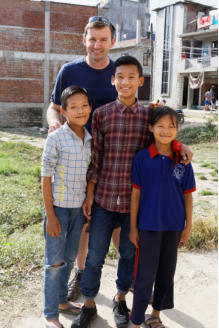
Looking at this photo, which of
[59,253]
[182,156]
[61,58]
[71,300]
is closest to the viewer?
[182,156]

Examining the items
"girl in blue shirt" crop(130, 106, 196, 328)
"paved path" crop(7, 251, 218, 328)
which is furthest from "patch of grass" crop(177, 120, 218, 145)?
"girl in blue shirt" crop(130, 106, 196, 328)

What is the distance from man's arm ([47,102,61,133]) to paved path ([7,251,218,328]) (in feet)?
4.61

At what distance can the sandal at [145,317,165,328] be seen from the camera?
233cm

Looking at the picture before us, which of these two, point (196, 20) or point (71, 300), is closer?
point (71, 300)

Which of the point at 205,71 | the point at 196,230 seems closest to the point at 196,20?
the point at 205,71

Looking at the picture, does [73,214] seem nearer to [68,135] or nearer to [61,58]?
[68,135]

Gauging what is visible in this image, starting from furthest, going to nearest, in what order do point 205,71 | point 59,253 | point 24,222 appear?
point 205,71
point 24,222
point 59,253

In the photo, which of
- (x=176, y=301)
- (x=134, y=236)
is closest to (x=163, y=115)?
(x=134, y=236)

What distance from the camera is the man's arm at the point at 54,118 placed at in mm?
2370

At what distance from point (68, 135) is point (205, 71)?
23075 mm

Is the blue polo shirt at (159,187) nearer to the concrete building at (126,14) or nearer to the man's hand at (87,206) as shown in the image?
the man's hand at (87,206)

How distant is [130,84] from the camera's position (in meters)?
2.18

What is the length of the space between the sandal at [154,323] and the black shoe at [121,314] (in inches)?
6.2

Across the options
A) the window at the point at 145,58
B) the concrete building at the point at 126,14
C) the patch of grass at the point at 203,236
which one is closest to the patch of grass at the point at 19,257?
the patch of grass at the point at 203,236
